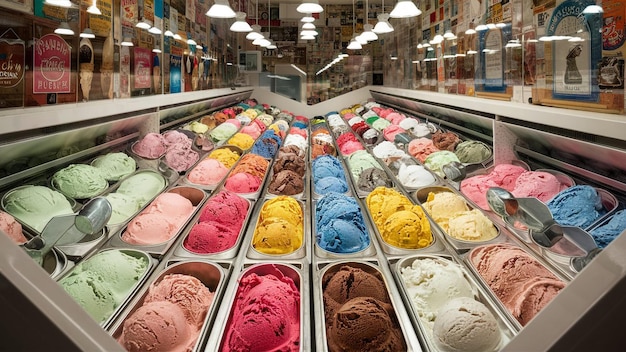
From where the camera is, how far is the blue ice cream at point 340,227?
7.41 ft

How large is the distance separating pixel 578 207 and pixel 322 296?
50.0 inches

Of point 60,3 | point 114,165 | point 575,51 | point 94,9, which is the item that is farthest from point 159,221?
point 575,51

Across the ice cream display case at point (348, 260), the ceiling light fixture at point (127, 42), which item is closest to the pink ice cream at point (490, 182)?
the ice cream display case at point (348, 260)

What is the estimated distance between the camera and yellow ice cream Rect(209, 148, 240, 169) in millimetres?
4000

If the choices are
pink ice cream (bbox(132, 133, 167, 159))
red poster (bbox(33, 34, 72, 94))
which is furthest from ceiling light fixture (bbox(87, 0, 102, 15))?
pink ice cream (bbox(132, 133, 167, 159))

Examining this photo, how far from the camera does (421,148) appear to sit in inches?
170

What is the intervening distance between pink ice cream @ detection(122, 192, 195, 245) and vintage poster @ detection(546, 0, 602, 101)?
7.59 ft

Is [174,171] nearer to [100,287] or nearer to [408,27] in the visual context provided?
[100,287]

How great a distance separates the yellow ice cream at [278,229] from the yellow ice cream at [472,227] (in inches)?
31.4

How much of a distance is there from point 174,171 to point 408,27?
566 cm

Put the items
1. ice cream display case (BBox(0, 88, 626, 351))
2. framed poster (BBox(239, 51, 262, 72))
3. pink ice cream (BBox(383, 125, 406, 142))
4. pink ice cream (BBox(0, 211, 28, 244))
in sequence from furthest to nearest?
framed poster (BBox(239, 51, 262, 72)) → pink ice cream (BBox(383, 125, 406, 142)) → pink ice cream (BBox(0, 211, 28, 244)) → ice cream display case (BBox(0, 88, 626, 351))

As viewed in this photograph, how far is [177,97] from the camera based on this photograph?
4.53 metres

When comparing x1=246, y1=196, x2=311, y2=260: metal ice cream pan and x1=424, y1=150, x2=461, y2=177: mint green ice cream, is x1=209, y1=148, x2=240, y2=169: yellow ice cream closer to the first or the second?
x1=246, y1=196, x2=311, y2=260: metal ice cream pan

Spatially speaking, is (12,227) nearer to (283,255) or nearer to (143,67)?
(283,255)
